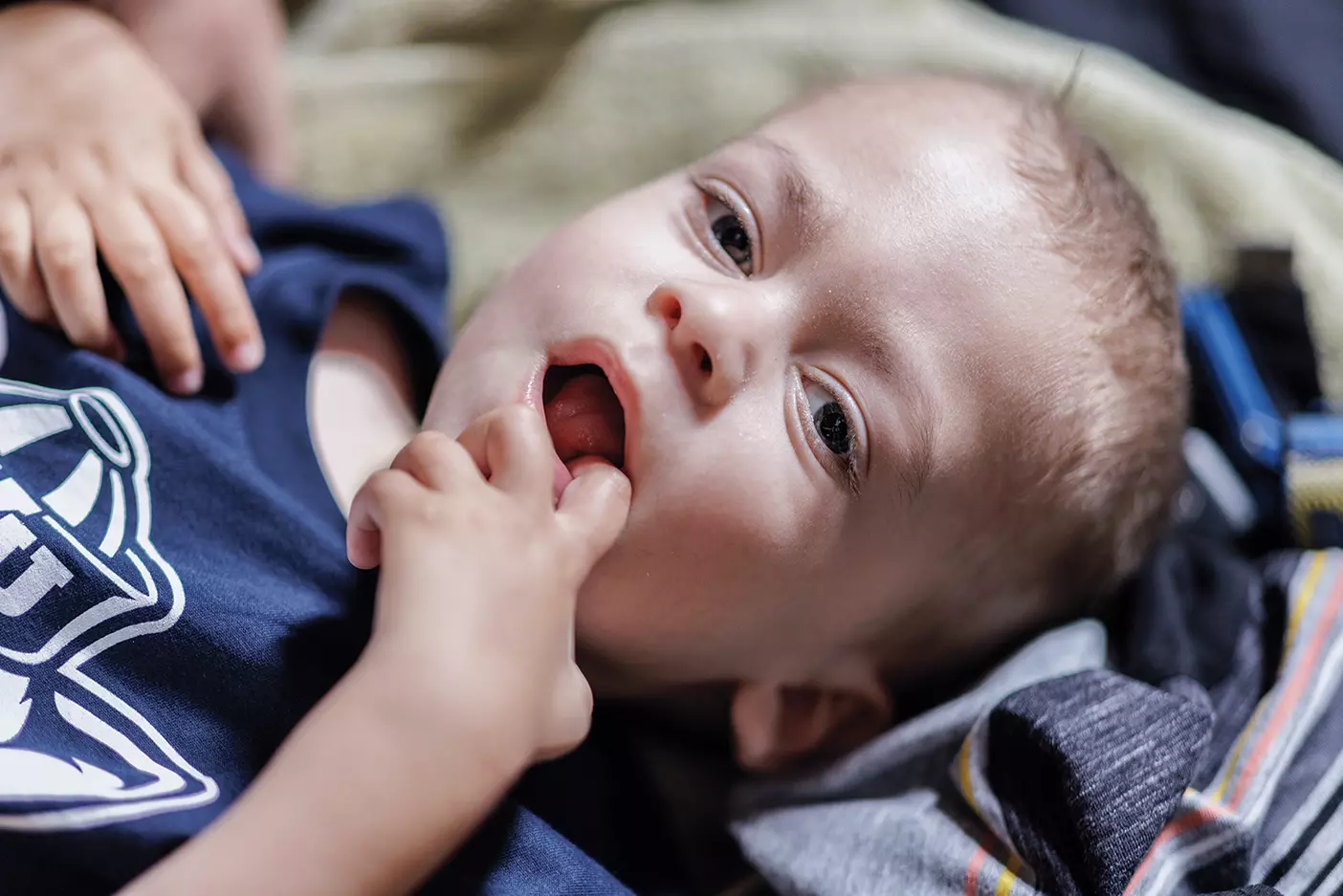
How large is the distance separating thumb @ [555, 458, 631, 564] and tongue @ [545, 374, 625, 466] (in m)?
0.04

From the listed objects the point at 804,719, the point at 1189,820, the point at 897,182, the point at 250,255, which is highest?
the point at 897,182

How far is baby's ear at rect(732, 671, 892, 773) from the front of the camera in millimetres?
936

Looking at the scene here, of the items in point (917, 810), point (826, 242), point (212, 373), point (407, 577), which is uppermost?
point (826, 242)

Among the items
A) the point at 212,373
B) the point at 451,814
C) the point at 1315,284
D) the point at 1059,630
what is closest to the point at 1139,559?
the point at 1059,630

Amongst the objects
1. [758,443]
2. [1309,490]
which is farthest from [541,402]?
[1309,490]

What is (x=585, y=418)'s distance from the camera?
81cm

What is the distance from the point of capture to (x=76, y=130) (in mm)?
927

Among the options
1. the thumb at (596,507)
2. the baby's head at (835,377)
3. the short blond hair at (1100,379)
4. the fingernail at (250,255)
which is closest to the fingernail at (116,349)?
the fingernail at (250,255)

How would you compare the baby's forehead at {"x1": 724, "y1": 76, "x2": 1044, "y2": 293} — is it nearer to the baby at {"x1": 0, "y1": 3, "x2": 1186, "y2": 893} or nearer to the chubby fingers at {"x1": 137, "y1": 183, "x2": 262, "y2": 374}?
the baby at {"x1": 0, "y1": 3, "x2": 1186, "y2": 893}

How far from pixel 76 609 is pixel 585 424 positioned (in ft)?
1.17

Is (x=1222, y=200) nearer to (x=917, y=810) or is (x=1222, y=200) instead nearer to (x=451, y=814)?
(x=917, y=810)

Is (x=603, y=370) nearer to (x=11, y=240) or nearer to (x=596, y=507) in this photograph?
(x=596, y=507)

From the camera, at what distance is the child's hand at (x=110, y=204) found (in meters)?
0.85

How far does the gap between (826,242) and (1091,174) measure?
0.26m
